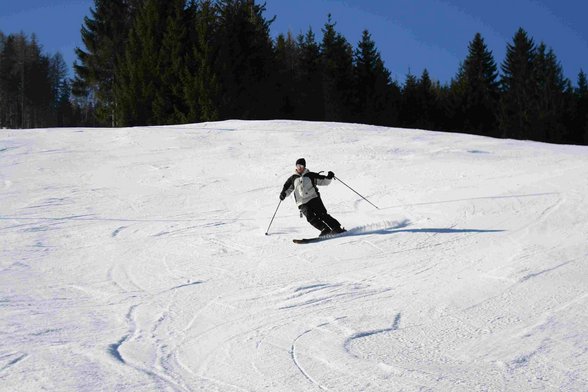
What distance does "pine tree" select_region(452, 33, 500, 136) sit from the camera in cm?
5041

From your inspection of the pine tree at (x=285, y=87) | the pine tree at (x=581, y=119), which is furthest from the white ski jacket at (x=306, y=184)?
the pine tree at (x=581, y=119)

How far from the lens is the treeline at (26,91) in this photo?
58.9 m

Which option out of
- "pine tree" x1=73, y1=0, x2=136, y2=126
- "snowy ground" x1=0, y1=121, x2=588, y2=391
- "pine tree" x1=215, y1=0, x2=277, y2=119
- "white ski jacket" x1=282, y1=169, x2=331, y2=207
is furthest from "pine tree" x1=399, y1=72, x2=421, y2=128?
"white ski jacket" x1=282, y1=169, x2=331, y2=207

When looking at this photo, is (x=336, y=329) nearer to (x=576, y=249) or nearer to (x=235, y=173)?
(x=576, y=249)

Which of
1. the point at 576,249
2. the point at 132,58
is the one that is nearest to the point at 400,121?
the point at 132,58

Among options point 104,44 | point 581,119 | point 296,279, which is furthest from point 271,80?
point 296,279

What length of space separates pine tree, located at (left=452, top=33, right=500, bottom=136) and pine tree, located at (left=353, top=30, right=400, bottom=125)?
265 inches

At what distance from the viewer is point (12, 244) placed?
9.47 m

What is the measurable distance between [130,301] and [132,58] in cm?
3432

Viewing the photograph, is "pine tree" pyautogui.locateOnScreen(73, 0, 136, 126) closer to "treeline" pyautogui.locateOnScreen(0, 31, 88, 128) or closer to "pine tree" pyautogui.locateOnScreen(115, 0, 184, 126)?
"pine tree" pyautogui.locateOnScreen(115, 0, 184, 126)

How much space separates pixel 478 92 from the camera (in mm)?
51125

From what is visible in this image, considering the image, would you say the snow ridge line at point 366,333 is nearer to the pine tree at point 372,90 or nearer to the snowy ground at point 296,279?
the snowy ground at point 296,279

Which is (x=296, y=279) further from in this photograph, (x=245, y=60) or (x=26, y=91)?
(x=26, y=91)

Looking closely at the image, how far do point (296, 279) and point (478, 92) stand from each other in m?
48.0
